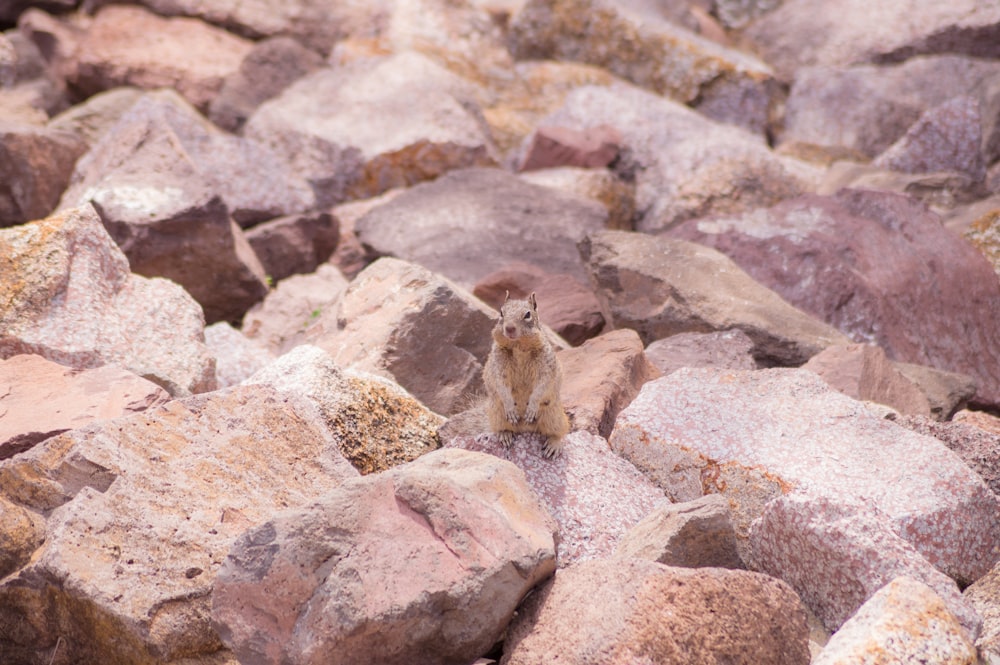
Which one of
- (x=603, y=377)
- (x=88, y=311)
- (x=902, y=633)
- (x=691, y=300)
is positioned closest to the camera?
(x=902, y=633)

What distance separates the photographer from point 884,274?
8578 millimetres

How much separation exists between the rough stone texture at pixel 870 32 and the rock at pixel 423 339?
1013 cm

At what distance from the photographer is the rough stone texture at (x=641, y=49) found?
13.8 metres

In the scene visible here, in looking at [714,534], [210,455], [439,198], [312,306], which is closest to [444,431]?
[210,455]

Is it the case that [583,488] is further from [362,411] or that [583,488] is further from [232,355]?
[232,355]

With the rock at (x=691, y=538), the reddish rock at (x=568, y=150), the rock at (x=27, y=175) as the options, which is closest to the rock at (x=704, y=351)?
the rock at (x=691, y=538)

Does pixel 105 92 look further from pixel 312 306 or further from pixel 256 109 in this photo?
pixel 312 306

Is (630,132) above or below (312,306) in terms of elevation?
above

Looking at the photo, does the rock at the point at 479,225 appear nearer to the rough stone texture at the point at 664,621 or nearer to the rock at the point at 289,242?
the rock at the point at 289,242


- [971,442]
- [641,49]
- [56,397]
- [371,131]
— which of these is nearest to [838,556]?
[971,442]

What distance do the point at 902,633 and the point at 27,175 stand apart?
29.5ft

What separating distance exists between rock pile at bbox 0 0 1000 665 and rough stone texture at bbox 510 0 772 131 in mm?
61

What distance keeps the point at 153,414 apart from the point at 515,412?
199 centimetres

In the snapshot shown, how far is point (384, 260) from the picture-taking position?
7.68 meters
